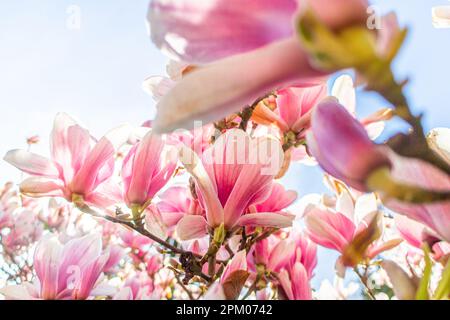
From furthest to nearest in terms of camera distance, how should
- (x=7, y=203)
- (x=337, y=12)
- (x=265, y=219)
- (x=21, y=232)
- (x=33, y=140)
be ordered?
1. (x=7, y=203)
2. (x=21, y=232)
3. (x=33, y=140)
4. (x=265, y=219)
5. (x=337, y=12)

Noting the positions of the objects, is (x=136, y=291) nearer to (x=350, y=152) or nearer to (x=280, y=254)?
(x=280, y=254)

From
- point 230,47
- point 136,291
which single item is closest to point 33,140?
point 136,291

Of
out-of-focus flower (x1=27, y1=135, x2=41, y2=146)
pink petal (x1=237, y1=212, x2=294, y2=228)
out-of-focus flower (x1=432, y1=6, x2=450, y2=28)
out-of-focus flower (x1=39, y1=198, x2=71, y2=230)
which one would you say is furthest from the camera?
out-of-focus flower (x1=39, y1=198, x2=71, y2=230)

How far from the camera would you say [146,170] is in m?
0.54

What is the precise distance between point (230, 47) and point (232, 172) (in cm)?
30

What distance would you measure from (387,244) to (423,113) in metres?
0.48

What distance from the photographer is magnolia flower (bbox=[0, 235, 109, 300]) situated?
58 cm

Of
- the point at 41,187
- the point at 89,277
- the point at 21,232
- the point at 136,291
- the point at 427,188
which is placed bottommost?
the point at 21,232

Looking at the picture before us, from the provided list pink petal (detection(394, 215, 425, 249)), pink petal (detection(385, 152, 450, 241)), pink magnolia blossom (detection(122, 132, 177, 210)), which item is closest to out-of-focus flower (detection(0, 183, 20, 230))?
pink magnolia blossom (detection(122, 132, 177, 210))

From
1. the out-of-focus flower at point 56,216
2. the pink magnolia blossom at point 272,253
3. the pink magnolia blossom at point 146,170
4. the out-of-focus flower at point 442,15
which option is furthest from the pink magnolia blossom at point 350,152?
the out-of-focus flower at point 56,216

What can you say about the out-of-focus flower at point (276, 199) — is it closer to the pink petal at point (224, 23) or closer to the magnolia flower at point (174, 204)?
the magnolia flower at point (174, 204)

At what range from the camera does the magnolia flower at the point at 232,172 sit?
1.59ft

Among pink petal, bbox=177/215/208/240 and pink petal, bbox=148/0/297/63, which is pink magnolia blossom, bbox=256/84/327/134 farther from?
pink petal, bbox=148/0/297/63

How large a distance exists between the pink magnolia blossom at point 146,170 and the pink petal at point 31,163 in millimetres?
92
